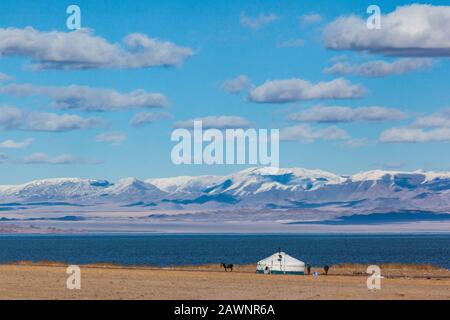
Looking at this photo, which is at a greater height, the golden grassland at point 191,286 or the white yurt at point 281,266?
the white yurt at point 281,266

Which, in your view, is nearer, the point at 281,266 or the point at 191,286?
the point at 191,286

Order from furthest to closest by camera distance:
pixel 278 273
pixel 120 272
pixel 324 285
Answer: pixel 278 273 < pixel 120 272 < pixel 324 285

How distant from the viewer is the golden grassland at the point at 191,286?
63062mm

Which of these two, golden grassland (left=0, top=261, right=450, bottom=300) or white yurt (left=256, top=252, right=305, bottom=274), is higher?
white yurt (left=256, top=252, right=305, bottom=274)

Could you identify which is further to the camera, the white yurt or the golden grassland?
the white yurt

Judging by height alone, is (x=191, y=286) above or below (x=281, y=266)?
below

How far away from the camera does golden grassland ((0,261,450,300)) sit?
63.1 meters

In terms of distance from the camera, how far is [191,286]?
2849 inches

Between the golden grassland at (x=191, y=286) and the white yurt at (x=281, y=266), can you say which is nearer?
the golden grassland at (x=191, y=286)
